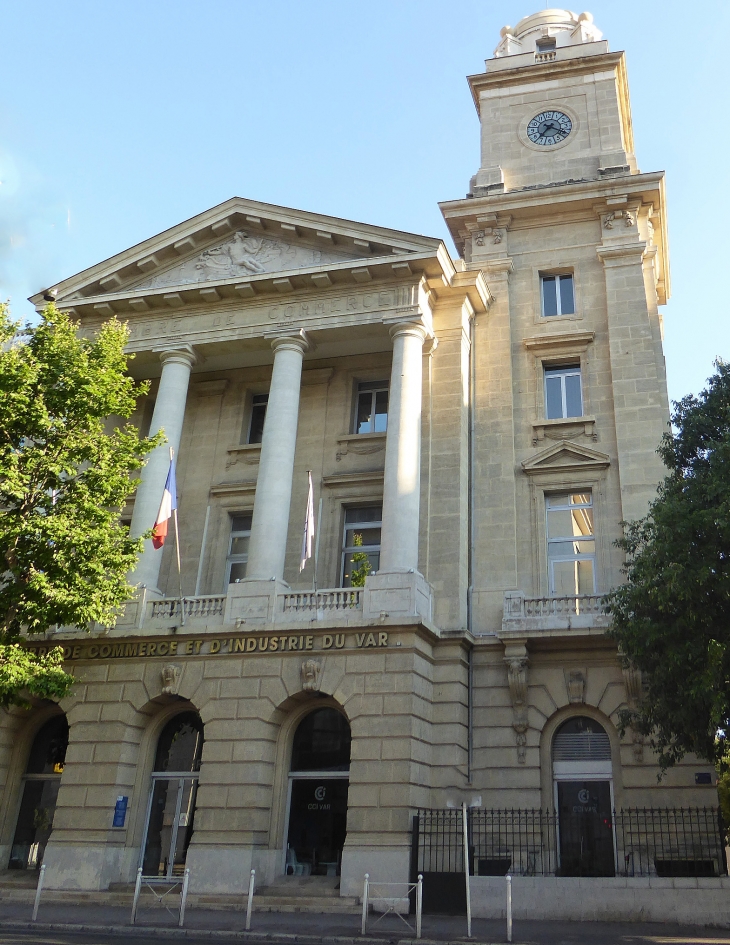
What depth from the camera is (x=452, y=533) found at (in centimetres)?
2495

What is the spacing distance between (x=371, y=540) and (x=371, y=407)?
185 inches

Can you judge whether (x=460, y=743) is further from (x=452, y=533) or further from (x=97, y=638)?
(x=97, y=638)

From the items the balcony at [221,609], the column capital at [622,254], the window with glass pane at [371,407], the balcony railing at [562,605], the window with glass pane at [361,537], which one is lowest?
the balcony at [221,609]

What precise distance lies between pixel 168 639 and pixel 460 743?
7.98 m

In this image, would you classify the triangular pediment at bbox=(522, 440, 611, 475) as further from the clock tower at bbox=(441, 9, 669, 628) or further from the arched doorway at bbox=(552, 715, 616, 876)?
the arched doorway at bbox=(552, 715, 616, 876)

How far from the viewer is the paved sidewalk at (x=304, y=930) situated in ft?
49.4

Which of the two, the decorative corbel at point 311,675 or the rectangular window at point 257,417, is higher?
the rectangular window at point 257,417

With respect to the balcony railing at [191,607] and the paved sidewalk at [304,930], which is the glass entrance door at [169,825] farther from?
the balcony railing at [191,607]

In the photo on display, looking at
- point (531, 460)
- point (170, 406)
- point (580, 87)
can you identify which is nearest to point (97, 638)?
point (170, 406)

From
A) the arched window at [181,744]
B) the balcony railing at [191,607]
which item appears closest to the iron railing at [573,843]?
the arched window at [181,744]

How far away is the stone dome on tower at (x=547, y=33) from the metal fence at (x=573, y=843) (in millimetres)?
28543

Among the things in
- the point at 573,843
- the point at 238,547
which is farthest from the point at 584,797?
the point at 238,547

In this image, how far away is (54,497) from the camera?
2161 centimetres

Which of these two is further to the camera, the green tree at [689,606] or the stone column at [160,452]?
the stone column at [160,452]
